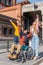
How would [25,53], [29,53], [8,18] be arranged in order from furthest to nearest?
1. [8,18]
2. [29,53]
3. [25,53]

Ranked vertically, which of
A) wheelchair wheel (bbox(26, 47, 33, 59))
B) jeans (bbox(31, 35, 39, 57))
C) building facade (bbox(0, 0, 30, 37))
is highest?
building facade (bbox(0, 0, 30, 37))

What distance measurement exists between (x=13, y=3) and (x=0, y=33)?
28.9 metres

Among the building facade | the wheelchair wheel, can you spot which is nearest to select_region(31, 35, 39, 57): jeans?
the wheelchair wheel

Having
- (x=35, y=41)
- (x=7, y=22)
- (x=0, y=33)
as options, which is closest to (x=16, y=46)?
(x=35, y=41)

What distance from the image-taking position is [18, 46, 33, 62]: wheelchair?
332 inches

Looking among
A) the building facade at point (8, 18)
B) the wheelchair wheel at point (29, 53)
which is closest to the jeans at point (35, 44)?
the wheelchair wheel at point (29, 53)

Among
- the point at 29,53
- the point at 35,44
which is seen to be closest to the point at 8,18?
the point at 35,44

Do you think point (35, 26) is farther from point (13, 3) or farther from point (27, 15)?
point (13, 3)

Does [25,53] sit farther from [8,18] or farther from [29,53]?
[8,18]

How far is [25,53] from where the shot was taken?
866 cm

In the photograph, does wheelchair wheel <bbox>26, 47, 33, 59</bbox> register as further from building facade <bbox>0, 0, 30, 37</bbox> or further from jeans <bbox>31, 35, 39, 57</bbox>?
building facade <bbox>0, 0, 30, 37</bbox>

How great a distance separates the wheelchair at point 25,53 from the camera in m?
8.42

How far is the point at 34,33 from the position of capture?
356 inches

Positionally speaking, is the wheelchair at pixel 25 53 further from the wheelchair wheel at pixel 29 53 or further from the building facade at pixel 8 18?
the building facade at pixel 8 18
